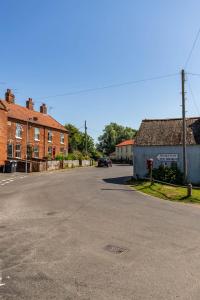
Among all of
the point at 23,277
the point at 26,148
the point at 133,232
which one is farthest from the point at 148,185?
the point at 26,148

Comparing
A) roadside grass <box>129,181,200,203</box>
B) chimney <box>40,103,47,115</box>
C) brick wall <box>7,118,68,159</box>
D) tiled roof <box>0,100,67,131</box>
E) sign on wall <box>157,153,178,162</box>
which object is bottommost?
roadside grass <box>129,181,200,203</box>

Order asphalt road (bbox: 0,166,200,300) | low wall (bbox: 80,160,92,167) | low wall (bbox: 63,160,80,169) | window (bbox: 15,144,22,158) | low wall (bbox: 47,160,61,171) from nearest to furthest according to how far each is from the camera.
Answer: asphalt road (bbox: 0,166,200,300)
low wall (bbox: 47,160,61,171)
window (bbox: 15,144,22,158)
low wall (bbox: 63,160,80,169)
low wall (bbox: 80,160,92,167)

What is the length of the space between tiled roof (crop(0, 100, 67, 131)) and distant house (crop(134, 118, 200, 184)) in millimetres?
19629

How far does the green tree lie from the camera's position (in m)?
123

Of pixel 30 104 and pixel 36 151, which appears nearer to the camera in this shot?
pixel 36 151

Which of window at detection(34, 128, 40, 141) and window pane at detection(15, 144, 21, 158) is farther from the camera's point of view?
window at detection(34, 128, 40, 141)

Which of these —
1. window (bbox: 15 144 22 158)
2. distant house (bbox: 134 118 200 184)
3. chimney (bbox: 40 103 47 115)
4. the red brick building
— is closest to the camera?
distant house (bbox: 134 118 200 184)

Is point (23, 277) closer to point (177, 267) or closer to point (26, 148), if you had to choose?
point (177, 267)

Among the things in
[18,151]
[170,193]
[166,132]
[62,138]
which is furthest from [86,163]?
[170,193]

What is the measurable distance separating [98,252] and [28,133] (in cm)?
4166

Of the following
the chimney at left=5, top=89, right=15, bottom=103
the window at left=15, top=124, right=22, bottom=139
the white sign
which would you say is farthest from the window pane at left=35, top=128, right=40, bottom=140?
the white sign

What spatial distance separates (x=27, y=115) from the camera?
51.0m

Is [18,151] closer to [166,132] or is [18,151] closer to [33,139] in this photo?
[33,139]

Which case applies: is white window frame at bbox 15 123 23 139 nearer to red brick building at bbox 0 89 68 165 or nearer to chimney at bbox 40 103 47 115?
red brick building at bbox 0 89 68 165
